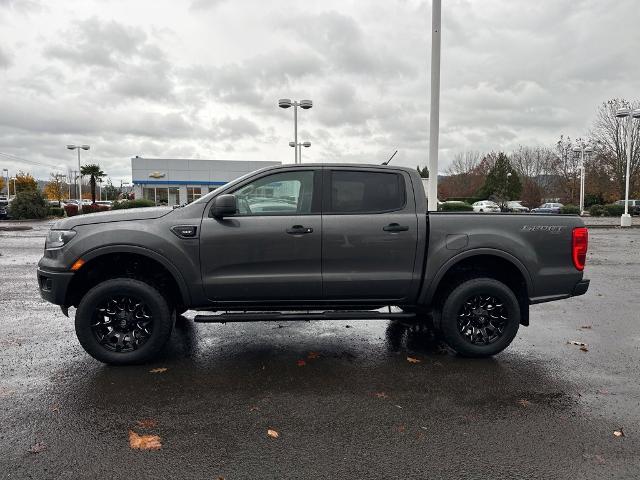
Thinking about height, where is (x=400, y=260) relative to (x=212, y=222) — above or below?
below

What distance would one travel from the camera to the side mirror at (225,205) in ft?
14.9

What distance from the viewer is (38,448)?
125 inches

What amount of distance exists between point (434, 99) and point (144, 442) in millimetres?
9223

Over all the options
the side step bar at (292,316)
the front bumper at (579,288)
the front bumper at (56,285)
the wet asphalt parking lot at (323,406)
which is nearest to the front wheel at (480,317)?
the wet asphalt parking lot at (323,406)

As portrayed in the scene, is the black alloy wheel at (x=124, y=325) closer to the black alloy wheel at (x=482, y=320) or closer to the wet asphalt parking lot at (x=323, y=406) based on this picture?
the wet asphalt parking lot at (x=323, y=406)

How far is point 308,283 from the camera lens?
15.7 ft

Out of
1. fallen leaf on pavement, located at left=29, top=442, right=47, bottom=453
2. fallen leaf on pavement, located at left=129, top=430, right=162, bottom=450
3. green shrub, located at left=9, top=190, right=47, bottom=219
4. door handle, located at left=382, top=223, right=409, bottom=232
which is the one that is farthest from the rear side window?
green shrub, located at left=9, top=190, right=47, bottom=219

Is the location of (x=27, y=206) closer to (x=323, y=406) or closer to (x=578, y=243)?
(x=323, y=406)

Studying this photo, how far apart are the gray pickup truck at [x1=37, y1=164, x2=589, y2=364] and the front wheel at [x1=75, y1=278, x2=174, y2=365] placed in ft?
0.04

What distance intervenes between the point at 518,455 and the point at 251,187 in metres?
3.30

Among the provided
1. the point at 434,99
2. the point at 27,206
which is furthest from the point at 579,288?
the point at 27,206

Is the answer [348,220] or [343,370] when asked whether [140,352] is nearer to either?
[343,370]

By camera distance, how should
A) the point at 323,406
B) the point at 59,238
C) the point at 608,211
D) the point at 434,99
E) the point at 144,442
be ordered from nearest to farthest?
1. the point at 144,442
2. the point at 323,406
3. the point at 59,238
4. the point at 434,99
5. the point at 608,211

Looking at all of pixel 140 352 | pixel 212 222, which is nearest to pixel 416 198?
pixel 212 222
